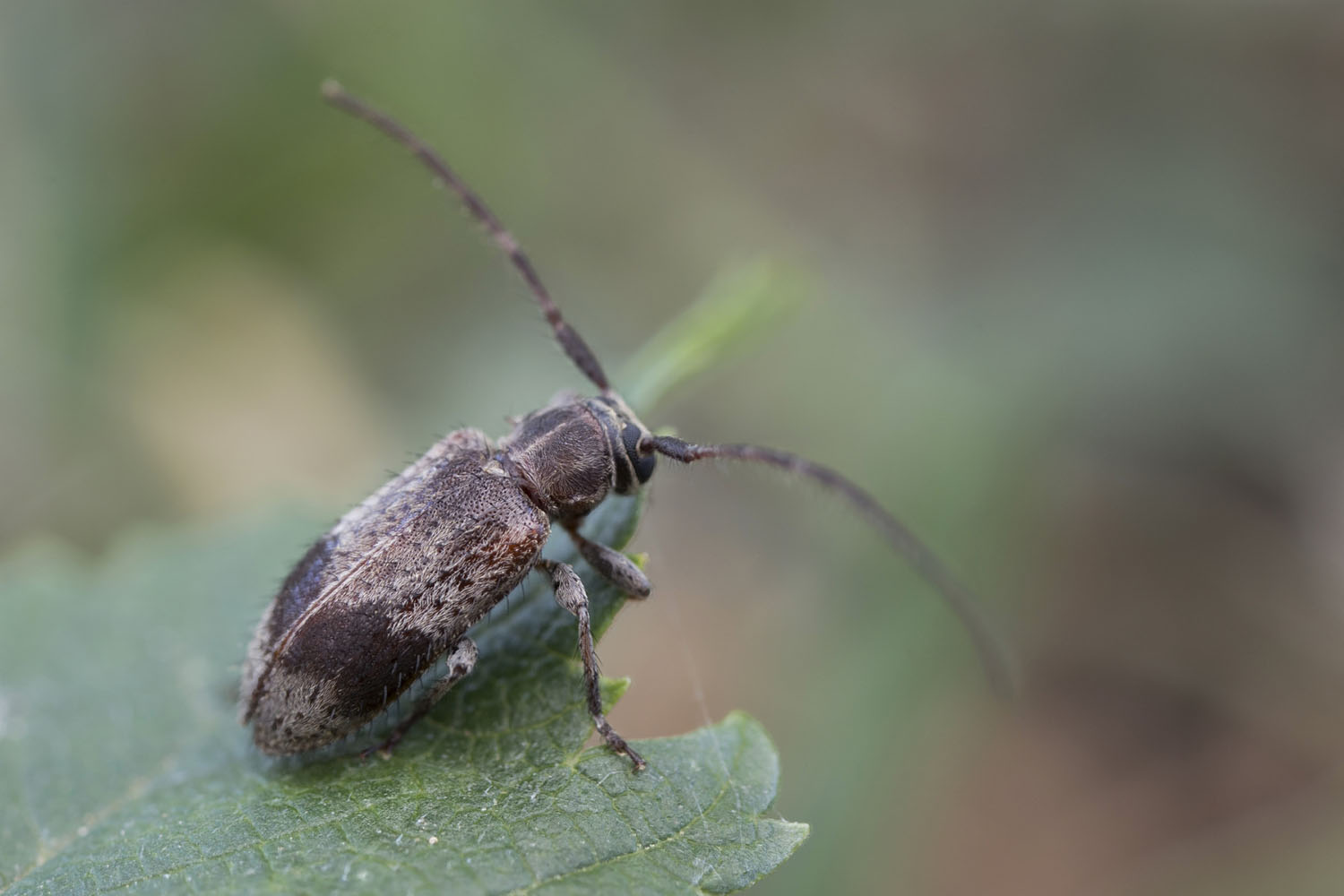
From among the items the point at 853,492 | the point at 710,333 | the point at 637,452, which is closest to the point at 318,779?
→ the point at 637,452

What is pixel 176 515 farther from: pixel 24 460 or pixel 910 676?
pixel 910 676

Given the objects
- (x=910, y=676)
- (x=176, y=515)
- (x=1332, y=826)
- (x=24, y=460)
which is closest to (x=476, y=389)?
(x=176, y=515)

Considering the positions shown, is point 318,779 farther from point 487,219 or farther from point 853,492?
point 487,219

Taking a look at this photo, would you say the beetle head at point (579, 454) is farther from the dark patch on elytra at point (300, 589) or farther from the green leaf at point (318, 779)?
the dark patch on elytra at point (300, 589)

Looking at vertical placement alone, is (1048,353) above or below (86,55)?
above

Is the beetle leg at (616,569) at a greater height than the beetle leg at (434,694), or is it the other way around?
the beetle leg at (616,569)

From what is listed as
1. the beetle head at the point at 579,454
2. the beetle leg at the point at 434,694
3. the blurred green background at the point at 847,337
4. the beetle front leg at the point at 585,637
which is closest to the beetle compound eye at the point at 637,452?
the beetle head at the point at 579,454

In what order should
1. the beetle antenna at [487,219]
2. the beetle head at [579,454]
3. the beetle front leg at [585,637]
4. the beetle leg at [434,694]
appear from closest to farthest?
the beetle front leg at [585,637] < the beetle leg at [434,694] < the beetle head at [579,454] < the beetle antenna at [487,219]
